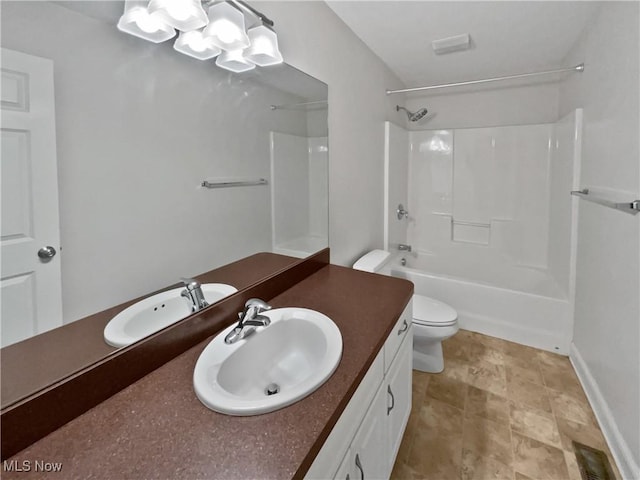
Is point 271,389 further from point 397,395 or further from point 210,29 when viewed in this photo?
point 210,29

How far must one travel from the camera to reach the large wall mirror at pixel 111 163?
0.65 metres

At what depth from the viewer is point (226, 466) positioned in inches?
23.0

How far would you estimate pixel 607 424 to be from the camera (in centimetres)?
161

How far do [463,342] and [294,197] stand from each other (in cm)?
187

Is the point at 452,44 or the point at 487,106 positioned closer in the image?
the point at 452,44

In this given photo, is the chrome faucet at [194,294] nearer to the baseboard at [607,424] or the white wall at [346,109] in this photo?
the white wall at [346,109]

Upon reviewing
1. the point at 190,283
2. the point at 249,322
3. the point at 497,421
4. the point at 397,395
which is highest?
the point at 190,283

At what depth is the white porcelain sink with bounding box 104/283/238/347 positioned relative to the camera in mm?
835

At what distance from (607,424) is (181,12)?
8.37 ft

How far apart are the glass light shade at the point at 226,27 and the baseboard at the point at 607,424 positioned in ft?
7.62

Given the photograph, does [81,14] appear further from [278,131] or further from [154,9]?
[278,131]

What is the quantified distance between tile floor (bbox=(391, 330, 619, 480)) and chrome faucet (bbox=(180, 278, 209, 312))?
1169 mm

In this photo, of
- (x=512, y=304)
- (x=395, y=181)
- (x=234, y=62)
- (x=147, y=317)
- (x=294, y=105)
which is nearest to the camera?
(x=147, y=317)

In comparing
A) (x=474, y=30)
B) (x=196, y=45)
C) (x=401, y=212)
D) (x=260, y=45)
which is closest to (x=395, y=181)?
(x=401, y=212)
